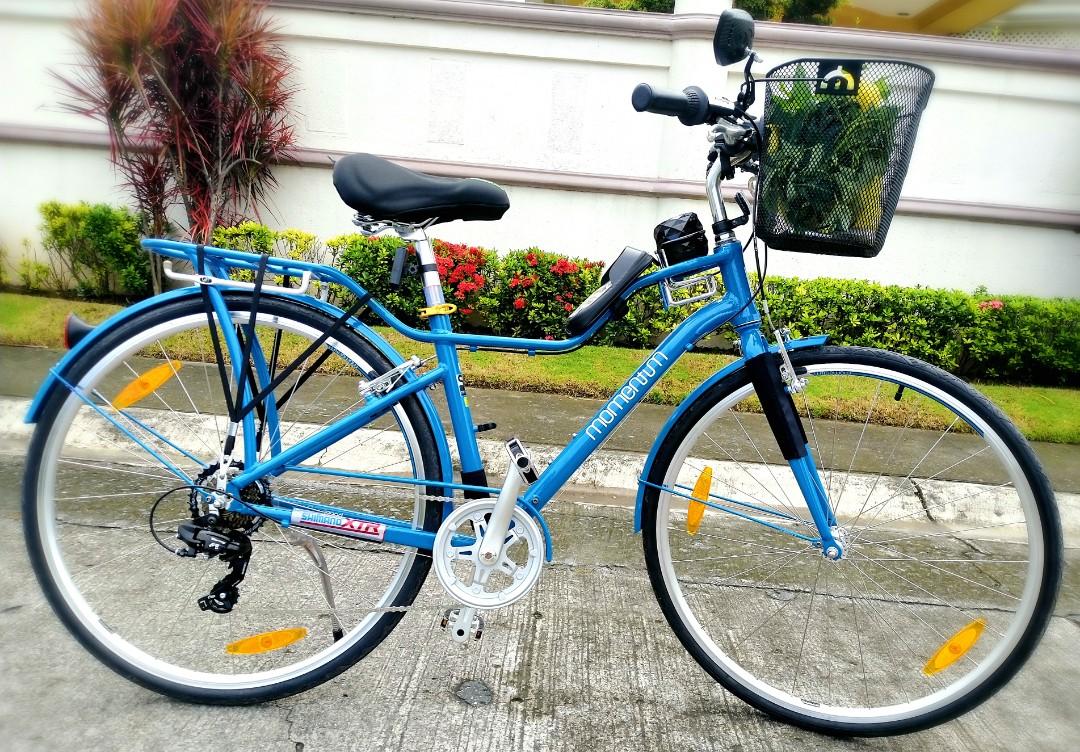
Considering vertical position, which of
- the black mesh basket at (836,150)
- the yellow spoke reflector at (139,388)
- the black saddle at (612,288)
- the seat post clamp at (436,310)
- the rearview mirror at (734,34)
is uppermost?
the rearview mirror at (734,34)

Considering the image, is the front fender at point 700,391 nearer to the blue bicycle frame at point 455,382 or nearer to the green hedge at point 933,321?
the blue bicycle frame at point 455,382

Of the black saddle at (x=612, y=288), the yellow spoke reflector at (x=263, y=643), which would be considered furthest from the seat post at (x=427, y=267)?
the yellow spoke reflector at (x=263, y=643)

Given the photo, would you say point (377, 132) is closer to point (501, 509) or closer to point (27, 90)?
point (27, 90)

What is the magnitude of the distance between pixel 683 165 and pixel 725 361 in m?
1.60

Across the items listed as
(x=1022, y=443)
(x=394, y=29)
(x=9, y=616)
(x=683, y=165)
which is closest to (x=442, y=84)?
(x=394, y=29)

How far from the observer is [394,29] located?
5832 mm

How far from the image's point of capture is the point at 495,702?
2.13 meters

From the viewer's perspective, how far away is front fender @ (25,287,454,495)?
191 centimetres

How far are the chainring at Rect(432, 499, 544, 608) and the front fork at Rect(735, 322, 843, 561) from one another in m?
0.70

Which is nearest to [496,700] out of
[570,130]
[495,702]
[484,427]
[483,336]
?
[495,702]

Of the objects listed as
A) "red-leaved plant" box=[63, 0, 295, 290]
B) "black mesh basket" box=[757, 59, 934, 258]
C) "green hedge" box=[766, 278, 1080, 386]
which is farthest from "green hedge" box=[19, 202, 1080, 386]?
"black mesh basket" box=[757, 59, 934, 258]

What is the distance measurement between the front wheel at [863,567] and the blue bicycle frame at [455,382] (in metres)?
0.14

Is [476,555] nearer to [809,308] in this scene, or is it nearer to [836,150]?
[836,150]

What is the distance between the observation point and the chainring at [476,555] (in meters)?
1.98
